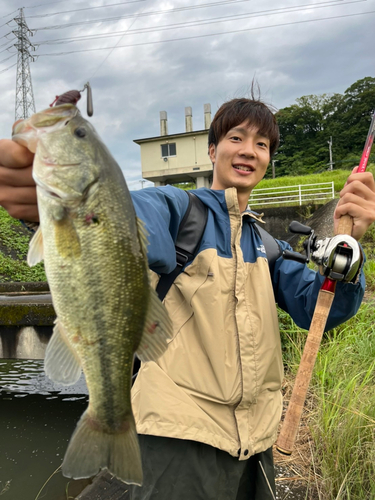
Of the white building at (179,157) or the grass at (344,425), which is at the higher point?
the white building at (179,157)

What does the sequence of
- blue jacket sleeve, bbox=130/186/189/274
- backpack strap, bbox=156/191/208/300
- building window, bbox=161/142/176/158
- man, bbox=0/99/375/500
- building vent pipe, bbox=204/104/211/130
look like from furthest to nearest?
building vent pipe, bbox=204/104/211/130
building window, bbox=161/142/176/158
backpack strap, bbox=156/191/208/300
man, bbox=0/99/375/500
blue jacket sleeve, bbox=130/186/189/274

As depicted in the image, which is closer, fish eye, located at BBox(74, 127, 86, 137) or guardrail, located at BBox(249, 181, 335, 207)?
fish eye, located at BBox(74, 127, 86, 137)

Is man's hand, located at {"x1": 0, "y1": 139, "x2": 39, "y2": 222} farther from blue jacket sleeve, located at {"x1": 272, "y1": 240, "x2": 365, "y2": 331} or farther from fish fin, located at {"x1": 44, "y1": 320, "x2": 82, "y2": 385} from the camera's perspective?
blue jacket sleeve, located at {"x1": 272, "y1": 240, "x2": 365, "y2": 331}

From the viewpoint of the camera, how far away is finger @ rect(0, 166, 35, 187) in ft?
4.61

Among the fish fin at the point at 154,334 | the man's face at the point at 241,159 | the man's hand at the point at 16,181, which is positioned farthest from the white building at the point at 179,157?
the fish fin at the point at 154,334

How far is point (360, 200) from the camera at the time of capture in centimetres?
245

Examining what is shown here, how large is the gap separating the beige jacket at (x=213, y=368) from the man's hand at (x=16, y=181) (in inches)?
36.4

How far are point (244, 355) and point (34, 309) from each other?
394 cm

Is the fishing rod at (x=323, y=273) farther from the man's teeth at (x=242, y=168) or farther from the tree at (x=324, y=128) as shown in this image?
the tree at (x=324, y=128)

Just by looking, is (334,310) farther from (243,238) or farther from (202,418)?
(202,418)

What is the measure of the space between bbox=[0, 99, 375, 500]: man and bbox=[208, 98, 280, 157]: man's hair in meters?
0.61

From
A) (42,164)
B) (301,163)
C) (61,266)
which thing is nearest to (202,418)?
(61,266)

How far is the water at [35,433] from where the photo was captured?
13.3 feet

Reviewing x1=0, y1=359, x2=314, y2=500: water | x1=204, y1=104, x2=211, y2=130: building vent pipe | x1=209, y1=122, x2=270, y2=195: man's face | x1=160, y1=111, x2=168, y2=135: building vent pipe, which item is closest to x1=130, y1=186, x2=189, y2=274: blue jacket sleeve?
x1=209, y1=122, x2=270, y2=195: man's face
